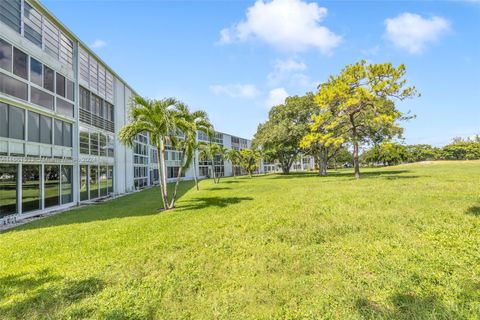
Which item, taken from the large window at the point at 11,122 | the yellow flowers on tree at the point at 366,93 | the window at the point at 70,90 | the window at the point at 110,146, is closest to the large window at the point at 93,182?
the window at the point at 110,146

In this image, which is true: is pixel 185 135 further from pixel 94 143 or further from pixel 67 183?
pixel 94 143

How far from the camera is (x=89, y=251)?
6.01m

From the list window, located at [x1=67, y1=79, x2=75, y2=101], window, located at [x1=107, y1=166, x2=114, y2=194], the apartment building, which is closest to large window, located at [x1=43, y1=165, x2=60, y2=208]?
the apartment building

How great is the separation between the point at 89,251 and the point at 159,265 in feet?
7.36

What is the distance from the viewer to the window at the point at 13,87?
976 centimetres

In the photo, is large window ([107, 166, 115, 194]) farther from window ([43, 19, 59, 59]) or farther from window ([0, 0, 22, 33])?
window ([0, 0, 22, 33])

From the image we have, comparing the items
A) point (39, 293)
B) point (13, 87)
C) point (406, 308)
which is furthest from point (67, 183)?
point (406, 308)

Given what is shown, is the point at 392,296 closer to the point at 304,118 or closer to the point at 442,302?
the point at 442,302

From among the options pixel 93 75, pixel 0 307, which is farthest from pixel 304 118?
pixel 0 307

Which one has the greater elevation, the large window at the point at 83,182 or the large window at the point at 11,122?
the large window at the point at 11,122

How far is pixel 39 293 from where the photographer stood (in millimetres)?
4090

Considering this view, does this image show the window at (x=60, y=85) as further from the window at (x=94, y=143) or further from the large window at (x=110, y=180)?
the large window at (x=110, y=180)

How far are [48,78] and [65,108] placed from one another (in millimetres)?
1829

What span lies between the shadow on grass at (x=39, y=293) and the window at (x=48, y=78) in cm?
1079
